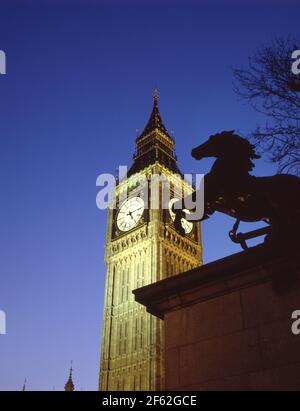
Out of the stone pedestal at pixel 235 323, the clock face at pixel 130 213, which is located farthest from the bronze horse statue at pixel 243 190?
the clock face at pixel 130 213

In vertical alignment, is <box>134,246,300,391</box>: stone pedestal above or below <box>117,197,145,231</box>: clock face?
below

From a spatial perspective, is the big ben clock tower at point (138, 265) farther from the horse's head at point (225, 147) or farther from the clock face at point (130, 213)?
the horse's head at point (225, 147)

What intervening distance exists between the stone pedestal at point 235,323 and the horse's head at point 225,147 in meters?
1.24

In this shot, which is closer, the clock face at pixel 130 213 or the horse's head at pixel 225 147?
the horse's head at pixel 225 147

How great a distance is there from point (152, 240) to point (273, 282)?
1683 inches

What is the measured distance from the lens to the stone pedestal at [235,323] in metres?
4.80

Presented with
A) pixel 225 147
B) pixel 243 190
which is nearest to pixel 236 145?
pixel 225 147

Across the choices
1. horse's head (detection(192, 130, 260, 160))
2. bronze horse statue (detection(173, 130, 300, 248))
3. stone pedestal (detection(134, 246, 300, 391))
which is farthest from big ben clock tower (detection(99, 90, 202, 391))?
horse's head (detection(192, 130, 260, 160))

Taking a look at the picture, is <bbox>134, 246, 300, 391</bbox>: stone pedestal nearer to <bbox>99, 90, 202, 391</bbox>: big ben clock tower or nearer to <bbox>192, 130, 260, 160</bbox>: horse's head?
<bbox>192, 130, 260, 160</bbox>: horse's head

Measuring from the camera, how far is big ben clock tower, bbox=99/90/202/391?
1683 inches

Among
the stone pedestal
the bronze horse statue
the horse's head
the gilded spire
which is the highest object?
the gilded spire
